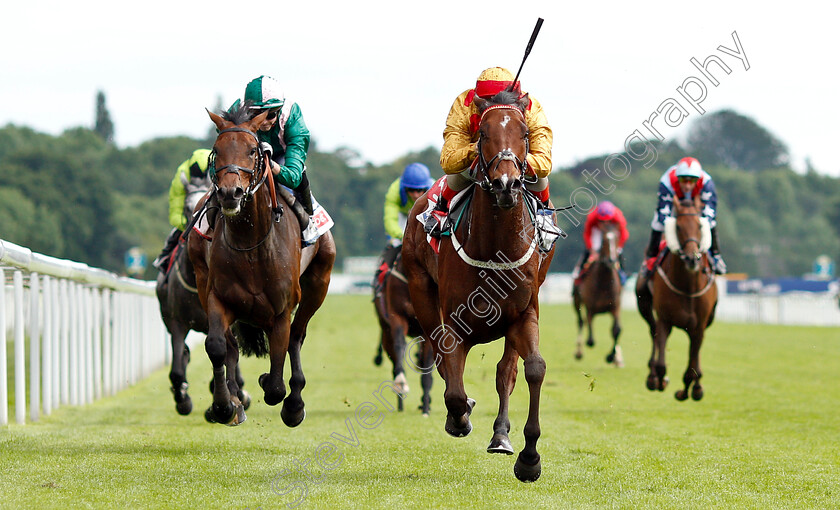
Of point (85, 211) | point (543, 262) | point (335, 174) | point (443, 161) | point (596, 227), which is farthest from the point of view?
point (335, 174)

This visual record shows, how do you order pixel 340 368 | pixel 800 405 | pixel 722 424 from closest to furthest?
1. pixel 722 424
2. pixel 800 405
3. pixel 340 368

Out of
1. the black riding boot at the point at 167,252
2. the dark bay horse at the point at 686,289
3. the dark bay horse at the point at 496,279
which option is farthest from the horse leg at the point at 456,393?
the dark bay horse at the point at 686,289

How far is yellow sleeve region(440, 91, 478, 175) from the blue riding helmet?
171 inches

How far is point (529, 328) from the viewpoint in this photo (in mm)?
6172

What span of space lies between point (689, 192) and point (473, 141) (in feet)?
17.7

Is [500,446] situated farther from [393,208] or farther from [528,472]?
[393,208]

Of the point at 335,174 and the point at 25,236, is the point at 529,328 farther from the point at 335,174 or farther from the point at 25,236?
the point at 335,174

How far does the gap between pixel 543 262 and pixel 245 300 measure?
6.28ft

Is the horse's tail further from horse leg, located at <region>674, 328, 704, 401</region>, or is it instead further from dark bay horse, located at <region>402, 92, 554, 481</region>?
horse leg, located at <region>674, 328, 704, 401</region>

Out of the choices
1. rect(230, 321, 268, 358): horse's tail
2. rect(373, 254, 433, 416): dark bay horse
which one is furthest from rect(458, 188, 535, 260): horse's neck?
rect(373, 254, 433, 416): dark bay horse

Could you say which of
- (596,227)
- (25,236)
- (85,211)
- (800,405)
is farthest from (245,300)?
(85,211)

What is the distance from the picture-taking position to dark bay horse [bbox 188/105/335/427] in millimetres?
6281

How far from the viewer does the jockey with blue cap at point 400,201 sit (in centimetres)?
1103

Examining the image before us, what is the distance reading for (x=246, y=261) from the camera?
22.4ft
